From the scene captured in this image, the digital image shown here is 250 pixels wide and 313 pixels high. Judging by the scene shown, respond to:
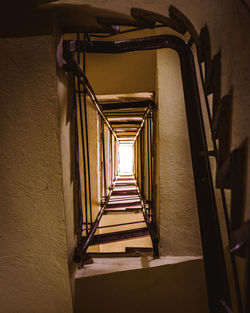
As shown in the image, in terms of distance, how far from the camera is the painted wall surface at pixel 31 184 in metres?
1.40

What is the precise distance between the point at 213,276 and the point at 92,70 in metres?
2.83

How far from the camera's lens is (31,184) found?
4.81 ft

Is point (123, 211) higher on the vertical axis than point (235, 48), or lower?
lower

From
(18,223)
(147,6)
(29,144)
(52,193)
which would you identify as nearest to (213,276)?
(52,193)

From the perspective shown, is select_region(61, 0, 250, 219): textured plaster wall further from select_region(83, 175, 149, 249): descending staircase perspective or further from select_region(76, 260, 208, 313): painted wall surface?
select_region(83, 175, 149, 249): descending staircase perspective

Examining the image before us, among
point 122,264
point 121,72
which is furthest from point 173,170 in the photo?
point 121,72

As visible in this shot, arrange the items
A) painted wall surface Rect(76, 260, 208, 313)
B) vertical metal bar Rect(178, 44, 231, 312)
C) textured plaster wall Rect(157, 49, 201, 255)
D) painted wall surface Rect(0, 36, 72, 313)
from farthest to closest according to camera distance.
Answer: textured plaster wall Rect(157, 49, 201, 255), painted wall surface Rect(76, 260, 208, 313), painted wall surface Rect(0, 36, 72, 313), vertical metal bar Rect(178, 44, 231, 312)

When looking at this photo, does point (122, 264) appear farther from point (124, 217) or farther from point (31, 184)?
point (124, 217)

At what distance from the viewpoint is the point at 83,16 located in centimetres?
149

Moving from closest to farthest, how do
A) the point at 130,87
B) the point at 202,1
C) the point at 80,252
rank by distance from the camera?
the point at 202,1 → the point at 80,252 → the point at 130,87

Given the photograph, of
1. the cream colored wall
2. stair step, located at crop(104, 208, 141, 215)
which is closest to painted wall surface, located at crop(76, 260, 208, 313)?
the cream colored wall

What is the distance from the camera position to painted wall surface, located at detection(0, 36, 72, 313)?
1.40 metres

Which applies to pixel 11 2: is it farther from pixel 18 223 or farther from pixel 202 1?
pixel 18 223

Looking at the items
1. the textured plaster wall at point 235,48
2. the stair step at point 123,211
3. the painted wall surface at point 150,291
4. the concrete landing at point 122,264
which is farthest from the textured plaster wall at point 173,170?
the stair step at point 123,211
